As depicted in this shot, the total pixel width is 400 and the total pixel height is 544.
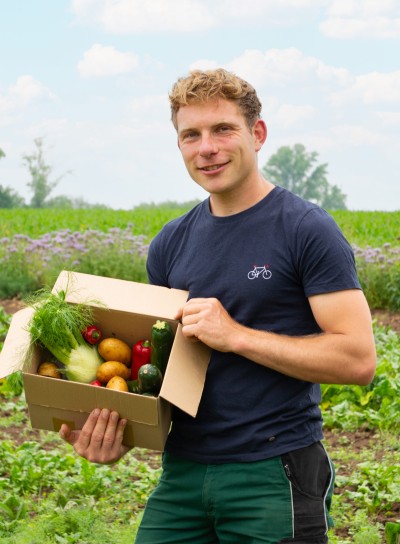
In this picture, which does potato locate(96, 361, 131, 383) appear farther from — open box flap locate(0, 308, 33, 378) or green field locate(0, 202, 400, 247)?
green field locate(0, 202, 400, 247)

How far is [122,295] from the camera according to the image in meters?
2.99

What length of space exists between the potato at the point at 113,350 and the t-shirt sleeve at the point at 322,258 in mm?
674

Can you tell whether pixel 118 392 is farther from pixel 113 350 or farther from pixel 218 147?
pixel 218 147

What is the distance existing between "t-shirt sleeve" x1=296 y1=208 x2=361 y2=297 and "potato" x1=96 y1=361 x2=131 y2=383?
684mm

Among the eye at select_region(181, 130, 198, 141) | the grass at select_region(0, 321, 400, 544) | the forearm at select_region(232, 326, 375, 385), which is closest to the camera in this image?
the forearm at select_region(232, 326, 375, 385)

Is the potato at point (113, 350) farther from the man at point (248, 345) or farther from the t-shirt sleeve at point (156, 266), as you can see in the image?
the t-shirt sleeve at point (156, 266)

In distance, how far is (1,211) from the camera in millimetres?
A: 22562

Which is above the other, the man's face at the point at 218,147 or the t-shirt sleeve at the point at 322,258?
the man's face at the point at 218,147

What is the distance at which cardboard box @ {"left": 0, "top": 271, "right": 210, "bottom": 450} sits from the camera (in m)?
2.73

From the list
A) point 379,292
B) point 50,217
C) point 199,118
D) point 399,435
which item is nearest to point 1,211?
point 50,217

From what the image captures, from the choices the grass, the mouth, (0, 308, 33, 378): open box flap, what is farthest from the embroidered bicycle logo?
the grass

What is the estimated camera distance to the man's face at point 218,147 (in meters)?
2.94

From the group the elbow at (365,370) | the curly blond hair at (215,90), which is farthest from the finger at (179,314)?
the curly blond hair at (215,90)

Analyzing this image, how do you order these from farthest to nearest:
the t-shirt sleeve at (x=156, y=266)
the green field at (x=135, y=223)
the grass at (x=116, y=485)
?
the green field at (x=135, y=223) → the grass at (x=116, y=485) → the t-shirt sleeve at (x=156, y=266)
